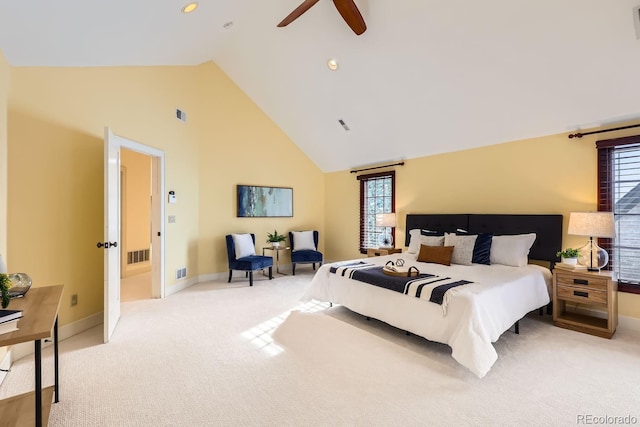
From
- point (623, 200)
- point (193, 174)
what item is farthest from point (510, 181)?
point (193, 174)

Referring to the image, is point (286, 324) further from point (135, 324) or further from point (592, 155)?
point (592, 155)

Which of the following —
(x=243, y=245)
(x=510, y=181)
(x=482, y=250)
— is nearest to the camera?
(x=482, y=250)

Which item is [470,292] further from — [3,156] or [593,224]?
[3,156]

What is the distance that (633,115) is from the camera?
3041 mm

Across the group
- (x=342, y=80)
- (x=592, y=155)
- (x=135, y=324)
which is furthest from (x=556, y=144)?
(x=135, y=324)

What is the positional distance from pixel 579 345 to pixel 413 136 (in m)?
3.32

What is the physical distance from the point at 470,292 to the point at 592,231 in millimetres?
1649

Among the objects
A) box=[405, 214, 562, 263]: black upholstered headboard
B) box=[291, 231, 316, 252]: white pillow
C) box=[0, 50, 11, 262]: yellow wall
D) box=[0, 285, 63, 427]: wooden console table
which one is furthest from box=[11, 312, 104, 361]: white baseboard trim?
box=[405, 214, 562, 263]: black upholstered headboard

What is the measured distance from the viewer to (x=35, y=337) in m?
1.22

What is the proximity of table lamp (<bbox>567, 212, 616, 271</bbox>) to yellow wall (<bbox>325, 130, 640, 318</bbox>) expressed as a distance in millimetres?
279

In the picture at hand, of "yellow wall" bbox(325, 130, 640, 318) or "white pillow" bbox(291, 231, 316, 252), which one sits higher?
"yellow wall" bbox(325, 130, 640, 318)

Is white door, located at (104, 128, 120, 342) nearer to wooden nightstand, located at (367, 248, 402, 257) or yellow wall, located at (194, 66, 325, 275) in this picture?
yellow wall, located at (194, 66, 325, 275)

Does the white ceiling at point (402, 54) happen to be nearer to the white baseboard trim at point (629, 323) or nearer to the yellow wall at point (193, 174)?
the yellow wall at point (193, 174)

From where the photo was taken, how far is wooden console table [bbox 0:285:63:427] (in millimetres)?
1249
